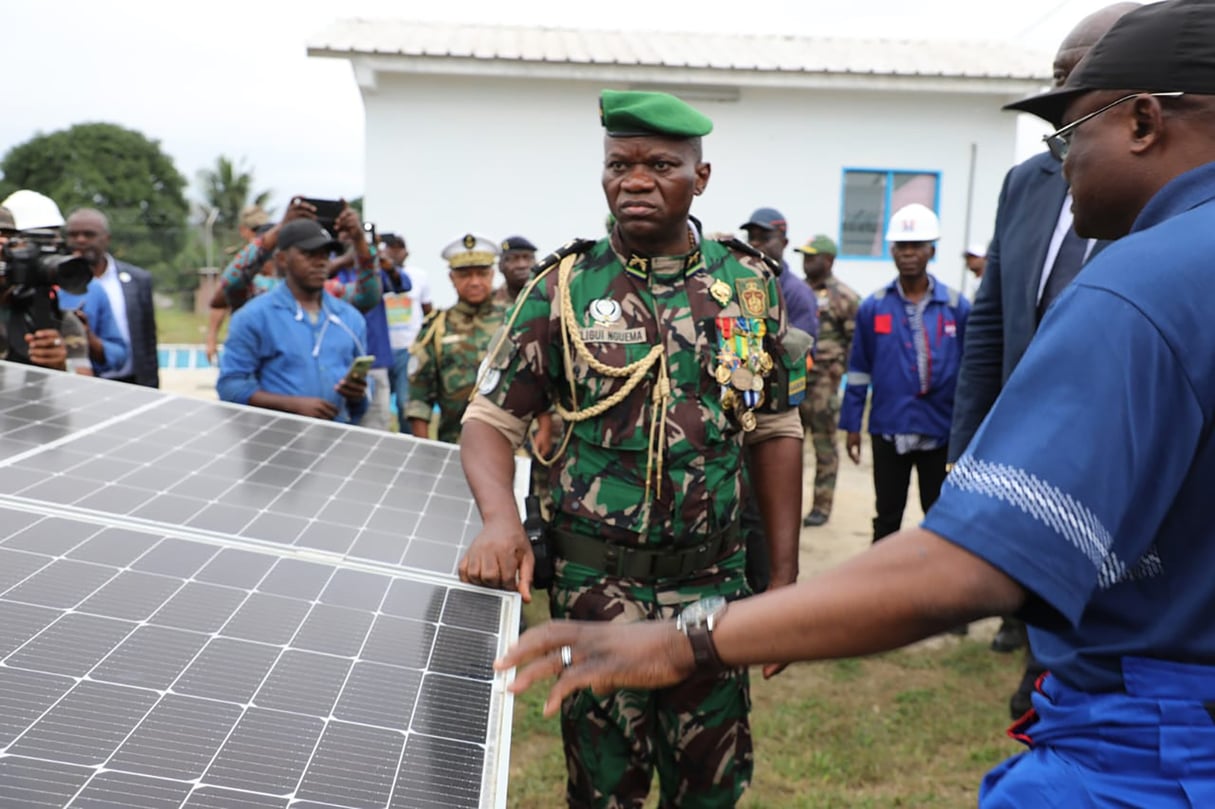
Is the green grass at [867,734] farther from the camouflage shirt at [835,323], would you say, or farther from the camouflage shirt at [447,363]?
the camouflage shirt at [835,323]

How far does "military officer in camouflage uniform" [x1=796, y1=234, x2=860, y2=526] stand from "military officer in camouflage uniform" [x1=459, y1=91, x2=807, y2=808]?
19.6 ft

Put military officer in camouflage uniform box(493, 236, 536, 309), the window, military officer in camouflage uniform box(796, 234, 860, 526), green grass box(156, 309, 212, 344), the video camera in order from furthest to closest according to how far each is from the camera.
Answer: green grass box(156, 309, 212, 344) → the window → military officer in camouflage uniform box(796, 234, 860, 526) → military officer in camouflage uniform box(493, 236, 536, 309) → the video camera

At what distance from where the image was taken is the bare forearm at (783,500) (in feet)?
10.5

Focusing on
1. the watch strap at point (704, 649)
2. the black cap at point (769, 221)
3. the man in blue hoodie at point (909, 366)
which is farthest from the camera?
the black cap at point (769, 221)

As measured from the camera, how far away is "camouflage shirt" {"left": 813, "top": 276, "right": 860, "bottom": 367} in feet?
29.9

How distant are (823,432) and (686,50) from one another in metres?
8.36

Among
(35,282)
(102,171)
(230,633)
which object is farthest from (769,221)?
(102,171)

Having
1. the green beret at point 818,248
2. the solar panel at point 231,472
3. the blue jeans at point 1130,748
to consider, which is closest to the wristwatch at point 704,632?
the blue jeans at point 1130,748

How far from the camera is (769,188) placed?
14.4m

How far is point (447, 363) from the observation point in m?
6.23

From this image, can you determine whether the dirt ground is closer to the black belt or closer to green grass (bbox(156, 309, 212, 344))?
the black belt

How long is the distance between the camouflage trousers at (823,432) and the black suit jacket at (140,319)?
5.37m

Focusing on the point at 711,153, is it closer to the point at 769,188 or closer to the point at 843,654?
the point at 769,188

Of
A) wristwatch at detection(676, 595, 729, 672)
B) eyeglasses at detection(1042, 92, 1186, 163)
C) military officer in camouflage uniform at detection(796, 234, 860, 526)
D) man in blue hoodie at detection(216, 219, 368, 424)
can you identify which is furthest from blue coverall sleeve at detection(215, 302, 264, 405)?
military officer in camouflage uniform at detection(796, 234, 860, 526)
